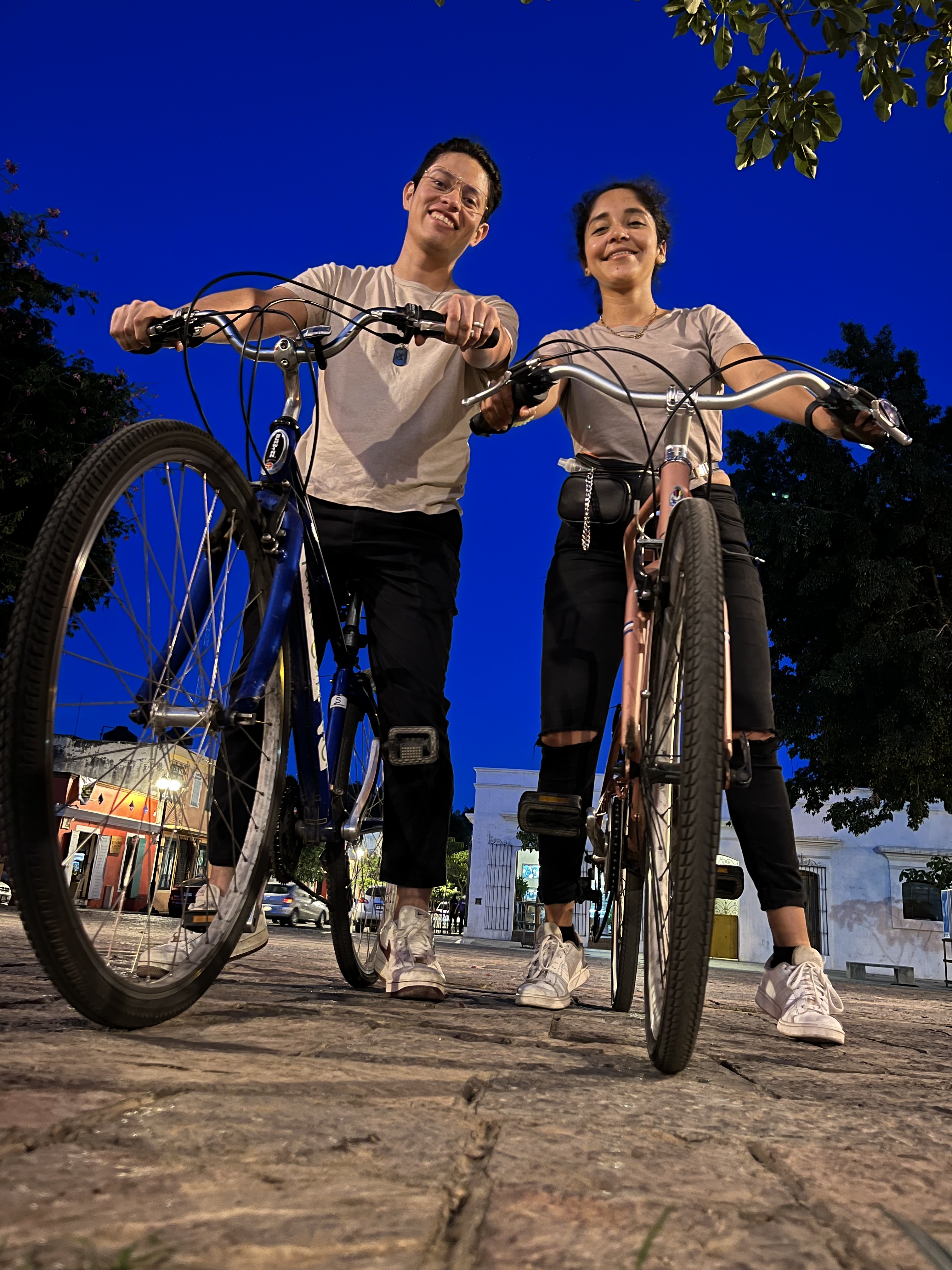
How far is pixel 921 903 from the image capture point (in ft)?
86.1

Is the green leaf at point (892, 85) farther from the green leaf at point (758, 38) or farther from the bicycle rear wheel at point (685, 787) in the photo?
the bicycle rear wheel at point (685, 787)

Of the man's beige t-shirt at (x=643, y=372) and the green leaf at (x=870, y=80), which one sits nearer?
the man's beige t-shirt at (x=643, y=372)

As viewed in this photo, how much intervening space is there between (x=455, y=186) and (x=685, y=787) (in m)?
2.52

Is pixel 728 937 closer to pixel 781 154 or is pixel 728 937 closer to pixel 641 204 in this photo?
pixel 781 154

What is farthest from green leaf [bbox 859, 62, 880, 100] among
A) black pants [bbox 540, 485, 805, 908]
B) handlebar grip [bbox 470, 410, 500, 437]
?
handlebar grip [bbox 470, 410, 500, 437]

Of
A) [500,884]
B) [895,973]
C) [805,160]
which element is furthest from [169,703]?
[500,884]

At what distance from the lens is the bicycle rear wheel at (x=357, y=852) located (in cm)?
282

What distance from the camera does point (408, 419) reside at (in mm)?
2967

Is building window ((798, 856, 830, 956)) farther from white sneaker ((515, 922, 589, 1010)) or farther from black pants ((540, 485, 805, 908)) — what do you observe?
black pants ((540, 485, 805, 908))

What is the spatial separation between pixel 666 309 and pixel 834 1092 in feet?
9.19

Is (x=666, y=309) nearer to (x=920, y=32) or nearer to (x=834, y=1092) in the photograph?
(x=920, y=32)

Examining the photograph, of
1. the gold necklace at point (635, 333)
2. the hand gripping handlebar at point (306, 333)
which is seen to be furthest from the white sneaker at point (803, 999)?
the gold necklace at point (635, 333)

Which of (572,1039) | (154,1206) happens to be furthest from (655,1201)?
(572,1039)

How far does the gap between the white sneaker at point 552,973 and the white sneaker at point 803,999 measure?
1.91 ft
